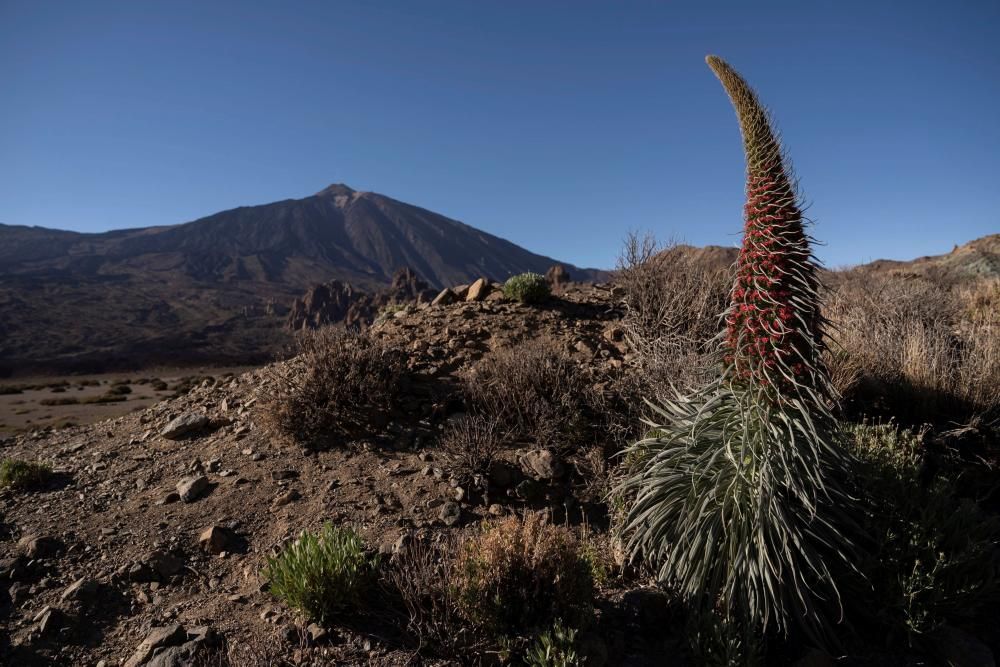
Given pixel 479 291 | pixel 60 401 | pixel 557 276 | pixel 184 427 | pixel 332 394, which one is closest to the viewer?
pixel 332 394

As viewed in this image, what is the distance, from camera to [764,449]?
2547 mm

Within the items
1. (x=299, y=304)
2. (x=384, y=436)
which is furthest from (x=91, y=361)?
(x=384, y=436)

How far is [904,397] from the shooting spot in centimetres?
522

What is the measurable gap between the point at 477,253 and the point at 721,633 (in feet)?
413

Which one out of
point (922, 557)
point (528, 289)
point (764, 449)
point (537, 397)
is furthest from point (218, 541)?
point (528, 289)

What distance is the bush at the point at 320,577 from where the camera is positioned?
9.50ft

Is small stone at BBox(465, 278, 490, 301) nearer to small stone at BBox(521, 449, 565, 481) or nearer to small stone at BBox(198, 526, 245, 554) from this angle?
small stone at BBox(521, 449, 565, 481)

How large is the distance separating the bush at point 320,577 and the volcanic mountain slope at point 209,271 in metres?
3.16

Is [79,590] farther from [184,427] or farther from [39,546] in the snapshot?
[184,427]

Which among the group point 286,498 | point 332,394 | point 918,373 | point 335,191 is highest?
point 335,191

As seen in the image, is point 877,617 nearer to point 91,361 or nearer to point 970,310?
point 970,310

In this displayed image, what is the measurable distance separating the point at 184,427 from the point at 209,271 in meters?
101

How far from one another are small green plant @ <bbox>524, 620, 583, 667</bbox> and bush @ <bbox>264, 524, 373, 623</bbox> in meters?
1.04

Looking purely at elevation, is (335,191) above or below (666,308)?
above
